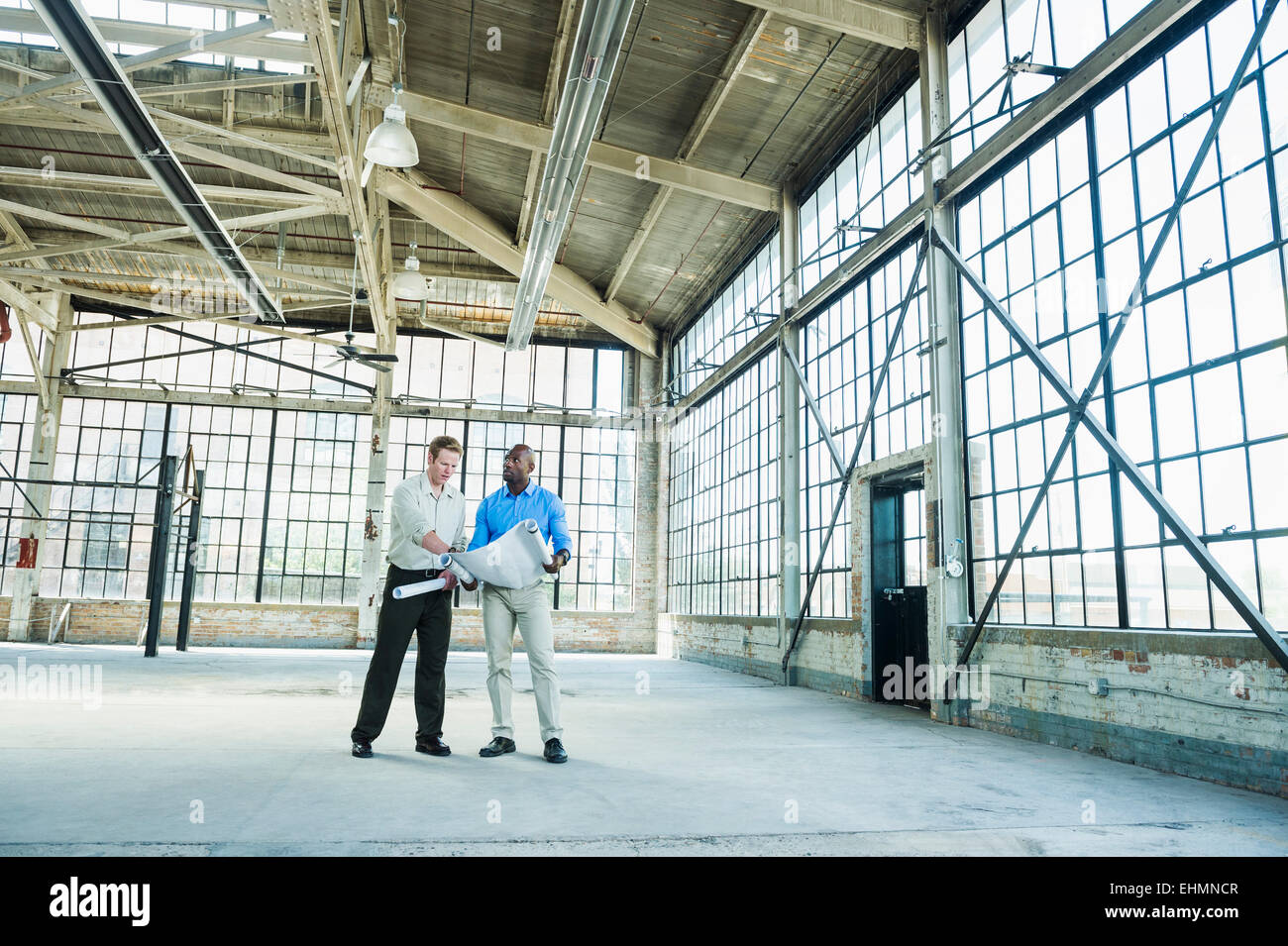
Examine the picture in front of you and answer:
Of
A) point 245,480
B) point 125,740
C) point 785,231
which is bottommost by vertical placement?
point 125,740

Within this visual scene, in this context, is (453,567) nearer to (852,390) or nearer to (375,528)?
(852,390)

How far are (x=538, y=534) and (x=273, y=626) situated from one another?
1538 cm

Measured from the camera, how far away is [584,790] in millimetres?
4020

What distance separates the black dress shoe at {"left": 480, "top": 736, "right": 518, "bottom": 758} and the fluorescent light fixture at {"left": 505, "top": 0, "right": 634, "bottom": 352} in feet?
19.3

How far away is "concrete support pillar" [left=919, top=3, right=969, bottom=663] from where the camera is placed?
25.0 feet

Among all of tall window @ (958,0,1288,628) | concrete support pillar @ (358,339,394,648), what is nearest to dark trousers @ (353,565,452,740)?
tall window @ (958,0,1288,628)

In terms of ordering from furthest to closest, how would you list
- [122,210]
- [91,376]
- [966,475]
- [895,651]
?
1. [91,376]
2. [122,210]
3. [895,651]
4. [966,475]

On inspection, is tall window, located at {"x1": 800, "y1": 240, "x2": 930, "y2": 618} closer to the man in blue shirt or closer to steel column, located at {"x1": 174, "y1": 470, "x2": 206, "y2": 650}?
the man in blue shirt

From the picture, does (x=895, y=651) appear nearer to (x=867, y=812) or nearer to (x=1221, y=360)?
(x=1221, y=360)

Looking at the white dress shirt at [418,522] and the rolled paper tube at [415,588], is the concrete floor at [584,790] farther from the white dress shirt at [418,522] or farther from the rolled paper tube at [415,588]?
the white dress shirt at [418,522]

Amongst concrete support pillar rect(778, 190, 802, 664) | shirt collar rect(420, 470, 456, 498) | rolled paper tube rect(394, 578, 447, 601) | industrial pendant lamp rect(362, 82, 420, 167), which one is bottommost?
rolled paper tube rect(394, 578, 447, 601)

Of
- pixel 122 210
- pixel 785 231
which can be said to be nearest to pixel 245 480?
pixel 122 210
